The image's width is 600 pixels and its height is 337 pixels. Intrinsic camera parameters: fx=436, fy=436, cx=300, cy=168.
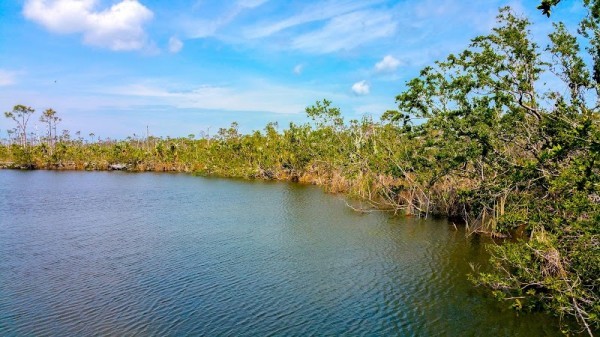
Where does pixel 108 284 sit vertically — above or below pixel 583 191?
below

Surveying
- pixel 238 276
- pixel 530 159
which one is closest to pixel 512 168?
pixel 530 159

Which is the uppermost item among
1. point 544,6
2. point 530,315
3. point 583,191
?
point 544,6

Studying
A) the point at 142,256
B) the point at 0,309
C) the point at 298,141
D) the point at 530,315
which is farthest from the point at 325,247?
the point at 298,141

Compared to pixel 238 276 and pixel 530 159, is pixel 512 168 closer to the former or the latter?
pixel 530 159

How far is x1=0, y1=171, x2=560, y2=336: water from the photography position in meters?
9.77

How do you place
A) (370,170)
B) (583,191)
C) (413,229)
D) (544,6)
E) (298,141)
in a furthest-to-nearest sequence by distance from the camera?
(298,141)
(370,170)
(413,229)
(583,191)
(544,6)

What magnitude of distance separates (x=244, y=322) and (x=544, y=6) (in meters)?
8.57

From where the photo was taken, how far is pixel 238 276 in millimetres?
12977

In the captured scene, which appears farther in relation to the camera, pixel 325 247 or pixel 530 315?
pixel 325 247

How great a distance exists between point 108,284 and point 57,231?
7.96m

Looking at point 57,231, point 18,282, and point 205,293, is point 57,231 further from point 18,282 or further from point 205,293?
point 205,293

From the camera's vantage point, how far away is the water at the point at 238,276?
977cm

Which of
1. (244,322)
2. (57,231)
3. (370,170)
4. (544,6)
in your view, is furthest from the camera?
(370,170)

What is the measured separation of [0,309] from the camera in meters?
10.2
